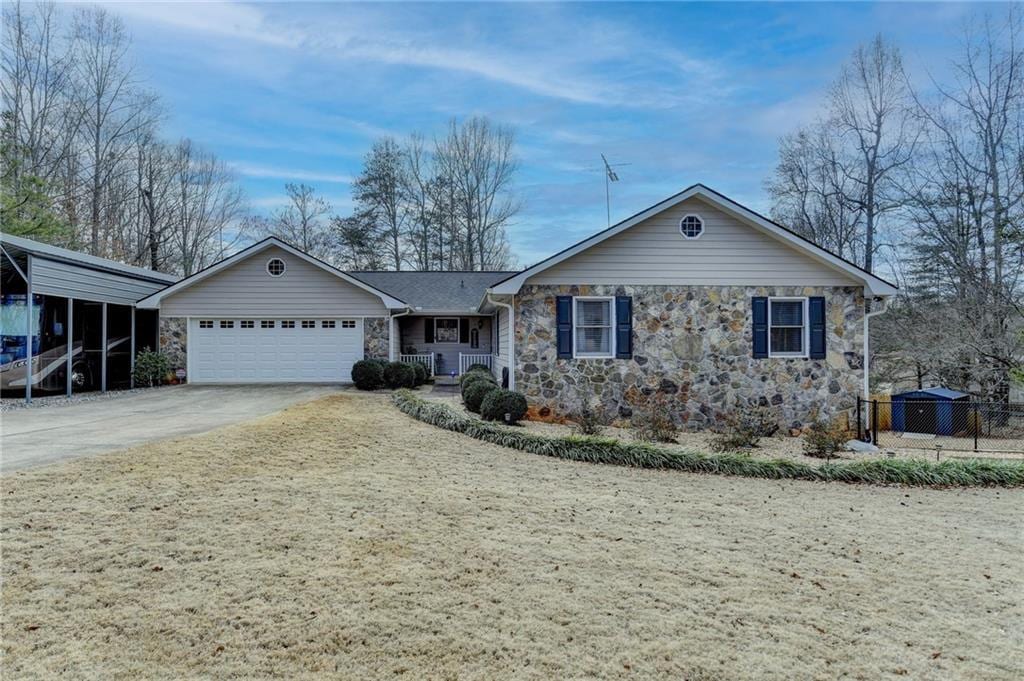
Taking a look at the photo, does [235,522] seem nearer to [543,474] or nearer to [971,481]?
[543,474]

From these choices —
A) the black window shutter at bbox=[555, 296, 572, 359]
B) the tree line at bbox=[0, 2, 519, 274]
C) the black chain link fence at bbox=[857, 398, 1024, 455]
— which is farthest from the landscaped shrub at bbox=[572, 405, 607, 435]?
the tree line at bbox=[0, 2, 519, 274]

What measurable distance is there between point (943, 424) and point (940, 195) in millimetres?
8620

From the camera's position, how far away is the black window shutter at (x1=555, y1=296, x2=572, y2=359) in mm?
12734

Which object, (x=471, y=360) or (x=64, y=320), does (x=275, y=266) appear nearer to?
(x=64, y=320)

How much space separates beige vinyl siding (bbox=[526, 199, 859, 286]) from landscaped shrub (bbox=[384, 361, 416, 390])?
587 centimetres

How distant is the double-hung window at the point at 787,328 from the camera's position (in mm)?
12883

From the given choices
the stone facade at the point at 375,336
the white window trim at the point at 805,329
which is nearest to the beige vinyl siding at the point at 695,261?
the white window trim at the point at 805,329

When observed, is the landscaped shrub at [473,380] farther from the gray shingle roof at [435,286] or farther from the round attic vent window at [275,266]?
the round attic vent window at [275,266]

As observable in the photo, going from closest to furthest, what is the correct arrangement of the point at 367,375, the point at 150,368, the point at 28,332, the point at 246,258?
1. the point at 28,332
2. the point at 367,375
3. the point at 150,368
4. the point at 246,258

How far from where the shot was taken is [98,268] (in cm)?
1596

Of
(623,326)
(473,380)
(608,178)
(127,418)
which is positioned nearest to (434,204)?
(608,178)

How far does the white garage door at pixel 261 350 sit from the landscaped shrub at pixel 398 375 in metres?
1.79

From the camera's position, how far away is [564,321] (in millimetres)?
12742

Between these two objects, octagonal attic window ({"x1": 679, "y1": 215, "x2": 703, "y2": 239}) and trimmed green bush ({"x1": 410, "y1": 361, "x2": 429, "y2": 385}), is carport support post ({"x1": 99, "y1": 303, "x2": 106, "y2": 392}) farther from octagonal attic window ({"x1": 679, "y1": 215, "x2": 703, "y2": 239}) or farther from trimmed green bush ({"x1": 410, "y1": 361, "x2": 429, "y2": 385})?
octagonal attic window ({"x1": 679, "y1": 215, "x2": 703, "y2": 239})
